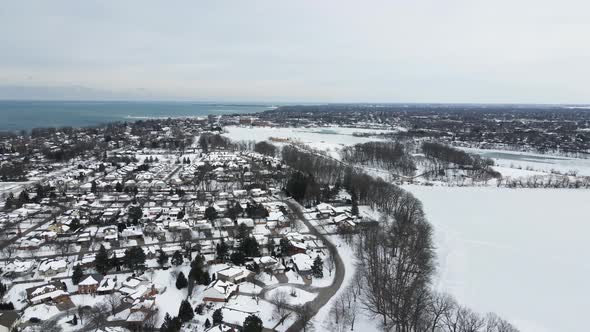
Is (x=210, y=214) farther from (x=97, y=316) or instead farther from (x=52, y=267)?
(x=97, y=316)

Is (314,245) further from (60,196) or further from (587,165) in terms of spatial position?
(587,165)

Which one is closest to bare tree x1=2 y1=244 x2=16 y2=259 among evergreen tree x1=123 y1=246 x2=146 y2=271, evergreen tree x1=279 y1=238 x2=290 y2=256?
evergreen tree x1=123 y1=246 x2=146 y2=271

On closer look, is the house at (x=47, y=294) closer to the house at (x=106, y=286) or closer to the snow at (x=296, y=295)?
the house at (x=106, y=286)

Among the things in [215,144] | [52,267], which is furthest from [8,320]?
[215,144]

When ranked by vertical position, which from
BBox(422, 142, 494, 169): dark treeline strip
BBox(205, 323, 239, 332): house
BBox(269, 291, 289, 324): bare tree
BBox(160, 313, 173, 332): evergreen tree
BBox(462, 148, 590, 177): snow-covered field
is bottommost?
BBox(269, 291, 289, 324): bare tree

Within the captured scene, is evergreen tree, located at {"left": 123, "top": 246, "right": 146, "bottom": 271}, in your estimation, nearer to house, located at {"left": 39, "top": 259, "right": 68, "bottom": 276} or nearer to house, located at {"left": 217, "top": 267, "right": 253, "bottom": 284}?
house, located at {"left": 39, "top": 259, "right": 68, "bottom": 276}

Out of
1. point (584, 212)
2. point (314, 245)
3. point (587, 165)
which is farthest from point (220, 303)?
point (587, 165)
